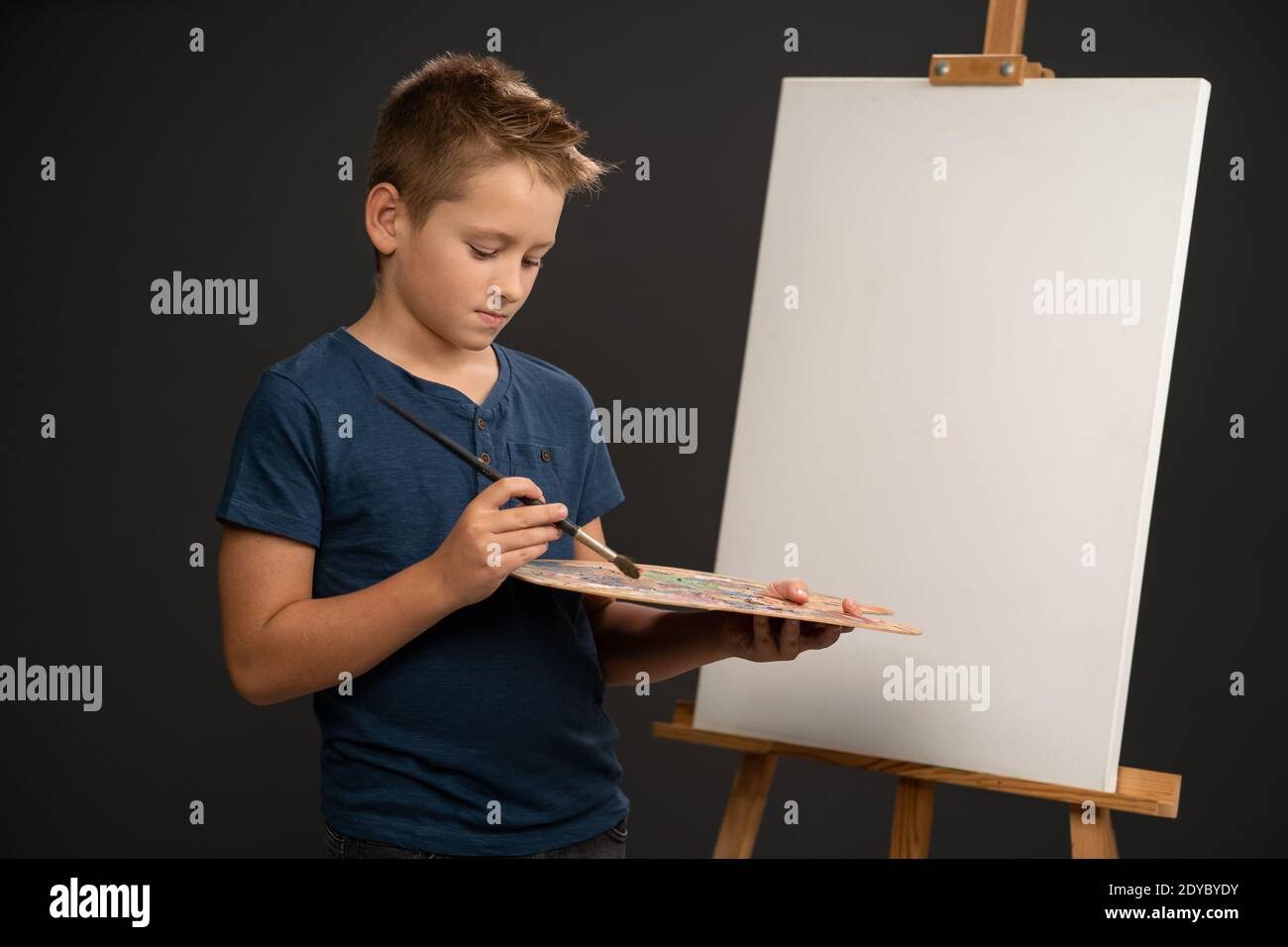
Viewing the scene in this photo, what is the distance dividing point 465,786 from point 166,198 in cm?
201

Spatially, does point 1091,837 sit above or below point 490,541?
below

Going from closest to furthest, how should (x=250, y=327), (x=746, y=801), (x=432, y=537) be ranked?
(x=432, y=537) < (x=746, y=801) < (x=250, y=327)

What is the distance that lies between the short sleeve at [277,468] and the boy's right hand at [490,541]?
0.14 meters

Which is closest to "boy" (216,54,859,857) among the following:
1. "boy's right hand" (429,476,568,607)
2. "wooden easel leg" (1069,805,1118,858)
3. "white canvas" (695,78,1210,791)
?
"boy's right hand" (429,476,568,607)

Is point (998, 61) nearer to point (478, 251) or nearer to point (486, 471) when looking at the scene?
point (478, 251)

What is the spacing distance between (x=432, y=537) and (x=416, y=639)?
0.10 m

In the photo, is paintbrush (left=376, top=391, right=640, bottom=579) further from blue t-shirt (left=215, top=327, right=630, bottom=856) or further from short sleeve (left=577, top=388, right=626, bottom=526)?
short sleeve (left=577, top=388, right=626, bottom=526)

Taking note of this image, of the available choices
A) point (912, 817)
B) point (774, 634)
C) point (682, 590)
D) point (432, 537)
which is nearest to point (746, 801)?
point (912, 817)

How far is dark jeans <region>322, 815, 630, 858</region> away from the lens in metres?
1.31

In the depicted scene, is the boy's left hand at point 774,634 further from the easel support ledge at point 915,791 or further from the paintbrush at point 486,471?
the easel support ledge at point 915,791

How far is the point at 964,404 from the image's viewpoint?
1.94m

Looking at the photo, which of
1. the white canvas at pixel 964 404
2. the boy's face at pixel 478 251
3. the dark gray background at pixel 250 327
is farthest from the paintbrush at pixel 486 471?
the dark gray background at pixel 250 327

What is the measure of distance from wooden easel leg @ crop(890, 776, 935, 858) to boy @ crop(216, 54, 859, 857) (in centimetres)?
62

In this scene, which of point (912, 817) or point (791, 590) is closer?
point (791, 590)
